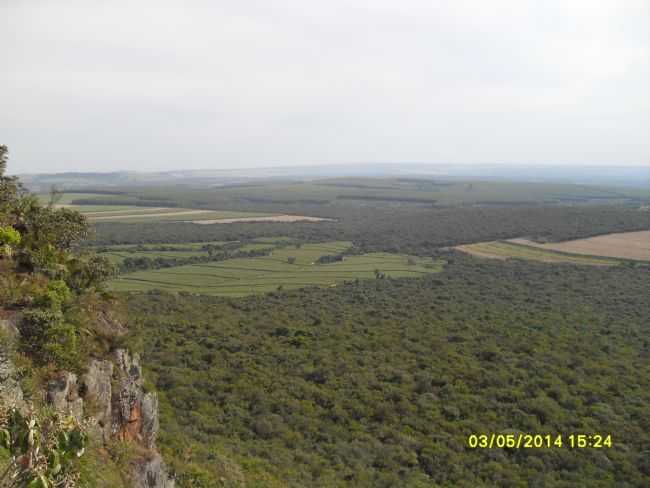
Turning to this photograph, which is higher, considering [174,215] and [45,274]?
[45,274]

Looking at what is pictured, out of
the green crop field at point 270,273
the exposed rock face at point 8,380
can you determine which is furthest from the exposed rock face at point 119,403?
the green crop field at point 270,273

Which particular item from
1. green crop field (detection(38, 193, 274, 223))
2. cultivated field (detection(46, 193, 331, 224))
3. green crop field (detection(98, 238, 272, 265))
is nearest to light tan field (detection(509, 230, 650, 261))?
green crop field (detection(98, 238, 272, 265))

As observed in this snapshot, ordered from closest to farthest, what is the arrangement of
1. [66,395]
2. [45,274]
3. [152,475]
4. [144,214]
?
[66,395]
[152,475]
[45,274]
[144,214]

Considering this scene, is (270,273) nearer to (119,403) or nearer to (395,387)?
(395,387)

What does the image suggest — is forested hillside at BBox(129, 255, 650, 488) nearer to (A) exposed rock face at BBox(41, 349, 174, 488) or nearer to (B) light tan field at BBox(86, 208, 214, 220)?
(A) exposed rock face at BBox(41, 349, 174, 488)

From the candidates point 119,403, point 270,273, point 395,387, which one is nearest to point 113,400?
point 119,403
